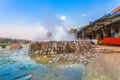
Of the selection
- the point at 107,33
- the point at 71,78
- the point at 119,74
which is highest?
the point at 107,33

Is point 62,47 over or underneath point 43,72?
over

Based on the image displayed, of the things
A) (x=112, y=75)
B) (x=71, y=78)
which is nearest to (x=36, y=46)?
(x=71, y=78)

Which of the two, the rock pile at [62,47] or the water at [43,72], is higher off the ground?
the rock pile at [62,47]

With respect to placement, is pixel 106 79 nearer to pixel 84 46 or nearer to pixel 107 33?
pixel 84 46

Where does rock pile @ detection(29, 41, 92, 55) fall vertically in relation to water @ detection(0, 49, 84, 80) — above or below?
above

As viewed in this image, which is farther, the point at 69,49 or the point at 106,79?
→ the point at 69,49

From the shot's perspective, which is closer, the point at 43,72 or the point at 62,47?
the point at 43,72

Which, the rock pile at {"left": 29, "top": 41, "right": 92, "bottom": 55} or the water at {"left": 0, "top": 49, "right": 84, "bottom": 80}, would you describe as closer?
the water at {"left": 0, "top": 49, "right": 84, "bottom": 80}

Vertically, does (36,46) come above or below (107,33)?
below

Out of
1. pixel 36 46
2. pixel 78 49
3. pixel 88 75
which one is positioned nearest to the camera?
pixel 88 75

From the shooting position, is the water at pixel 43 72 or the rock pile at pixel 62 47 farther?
the rock pile at pixel 62 47

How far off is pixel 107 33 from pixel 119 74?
716 inches

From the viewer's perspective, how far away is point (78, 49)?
439 inches

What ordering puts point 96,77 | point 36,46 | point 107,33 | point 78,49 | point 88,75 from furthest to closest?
point 107,33 < point 36,46 < point 78,49 < point 88,75 < point 96,77
